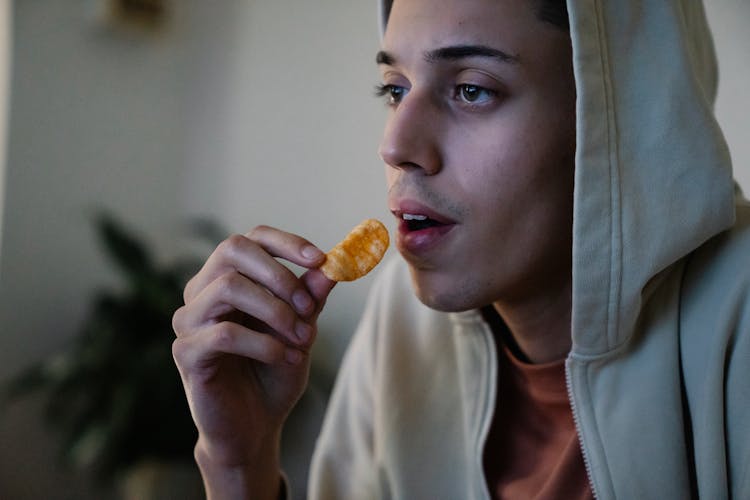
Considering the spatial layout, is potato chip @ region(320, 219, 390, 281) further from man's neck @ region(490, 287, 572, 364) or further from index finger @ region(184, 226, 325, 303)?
man's neck @ region(490, 287, 572, 364)

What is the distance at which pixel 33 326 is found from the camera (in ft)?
8.09

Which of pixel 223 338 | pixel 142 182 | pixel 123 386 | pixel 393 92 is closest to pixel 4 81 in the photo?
pixel 142 182

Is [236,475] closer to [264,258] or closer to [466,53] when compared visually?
[264,258]

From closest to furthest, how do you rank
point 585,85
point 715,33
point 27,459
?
point 585,85 → point 715,33 → point 27,459

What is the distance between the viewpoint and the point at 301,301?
3.06 ft

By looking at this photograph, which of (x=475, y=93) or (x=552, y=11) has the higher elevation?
(x=552, y=11)

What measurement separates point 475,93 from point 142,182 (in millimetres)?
1969

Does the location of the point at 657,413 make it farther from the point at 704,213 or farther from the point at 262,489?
the point at 262,489

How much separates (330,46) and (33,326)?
1.42m


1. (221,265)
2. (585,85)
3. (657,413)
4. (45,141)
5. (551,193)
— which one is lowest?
(657,413)

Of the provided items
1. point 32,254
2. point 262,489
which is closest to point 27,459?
point 32,254

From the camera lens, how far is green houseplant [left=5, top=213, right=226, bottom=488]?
2.20m

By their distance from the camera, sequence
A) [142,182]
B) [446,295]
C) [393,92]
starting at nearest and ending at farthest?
[446,295] → [393,92] → [142,182]

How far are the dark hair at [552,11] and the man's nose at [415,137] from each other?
193mm
